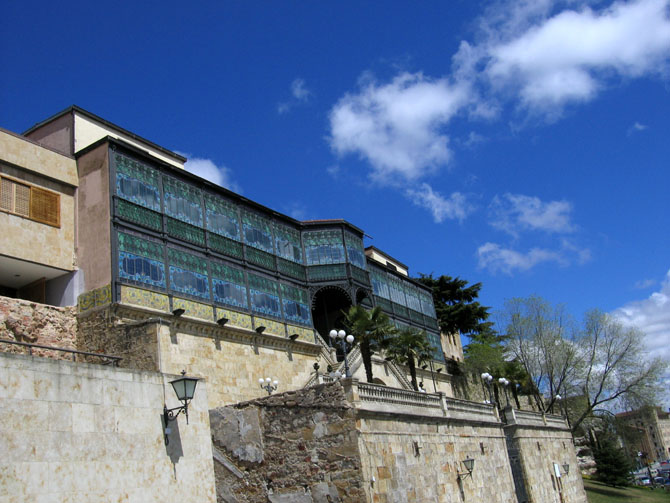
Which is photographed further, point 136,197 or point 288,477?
point 136,197

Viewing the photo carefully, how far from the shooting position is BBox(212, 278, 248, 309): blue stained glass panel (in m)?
28.0

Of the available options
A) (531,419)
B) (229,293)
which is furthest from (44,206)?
(531,419)

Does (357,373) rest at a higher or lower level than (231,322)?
lower

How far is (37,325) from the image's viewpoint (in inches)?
914

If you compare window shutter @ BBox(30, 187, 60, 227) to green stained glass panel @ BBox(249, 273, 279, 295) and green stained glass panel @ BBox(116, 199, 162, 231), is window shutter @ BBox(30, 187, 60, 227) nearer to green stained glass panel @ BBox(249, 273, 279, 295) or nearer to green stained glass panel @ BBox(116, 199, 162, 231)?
green stained glass panel @ BBox(116, 199, 162, 231)

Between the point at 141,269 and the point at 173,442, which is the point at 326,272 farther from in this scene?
the point at 173,442

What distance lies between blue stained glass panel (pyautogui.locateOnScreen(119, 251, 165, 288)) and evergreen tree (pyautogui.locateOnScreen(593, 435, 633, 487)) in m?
38.3

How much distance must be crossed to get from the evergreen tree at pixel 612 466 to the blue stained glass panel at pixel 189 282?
35984mm

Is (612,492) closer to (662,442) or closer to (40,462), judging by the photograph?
(40,462)

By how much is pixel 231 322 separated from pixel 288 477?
11.8 m

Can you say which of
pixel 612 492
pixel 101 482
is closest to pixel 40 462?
pixel 101 482

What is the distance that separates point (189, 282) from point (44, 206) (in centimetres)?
622

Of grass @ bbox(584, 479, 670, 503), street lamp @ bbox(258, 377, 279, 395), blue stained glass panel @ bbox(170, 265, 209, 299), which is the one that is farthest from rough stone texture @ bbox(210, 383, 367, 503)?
grass @ bbox(584, 479, 670, 503)

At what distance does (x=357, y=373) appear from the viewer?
3041cm
